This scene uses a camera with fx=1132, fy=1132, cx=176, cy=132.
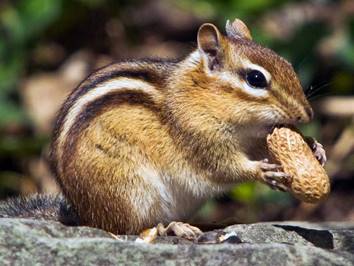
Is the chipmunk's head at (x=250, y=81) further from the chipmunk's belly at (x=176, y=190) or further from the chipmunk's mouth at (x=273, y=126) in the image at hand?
the chipmunk's belly at (x=176, y=190)

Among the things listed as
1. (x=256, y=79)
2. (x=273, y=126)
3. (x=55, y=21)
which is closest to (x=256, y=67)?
(x=256, y=79)

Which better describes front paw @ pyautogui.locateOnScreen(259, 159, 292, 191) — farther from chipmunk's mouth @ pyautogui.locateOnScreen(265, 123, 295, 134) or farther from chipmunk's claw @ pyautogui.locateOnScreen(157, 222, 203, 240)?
chipmunk's claw @ pyautogui.locateOnScreen(157, 222, 203, 240)

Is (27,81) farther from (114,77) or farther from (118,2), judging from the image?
(114,77)

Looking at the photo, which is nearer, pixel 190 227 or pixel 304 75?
pixel 190 227

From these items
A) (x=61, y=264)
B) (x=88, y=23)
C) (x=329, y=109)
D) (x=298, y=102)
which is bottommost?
(x=61, y=264)

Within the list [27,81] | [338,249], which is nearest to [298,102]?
[338,249]

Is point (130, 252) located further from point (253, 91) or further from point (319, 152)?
point (319, 152)

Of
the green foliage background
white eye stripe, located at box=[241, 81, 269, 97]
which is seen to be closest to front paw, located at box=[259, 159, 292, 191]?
white eye stripe, located at box=[241, 81, 269, 97]
